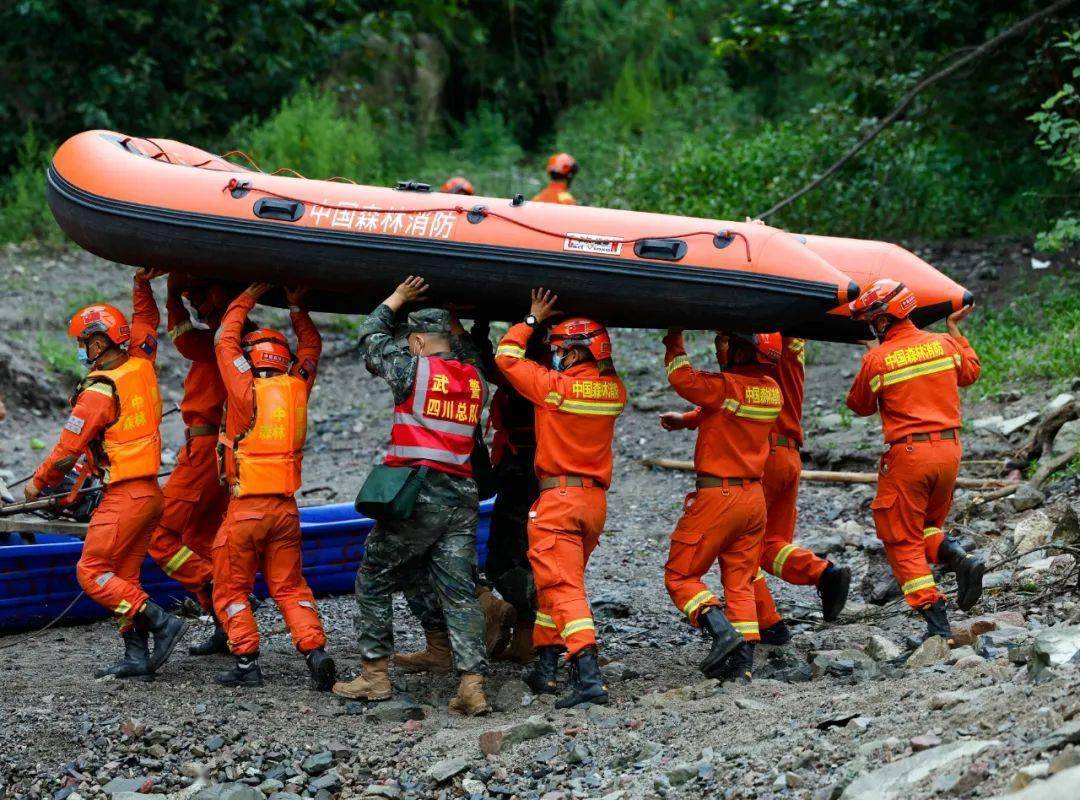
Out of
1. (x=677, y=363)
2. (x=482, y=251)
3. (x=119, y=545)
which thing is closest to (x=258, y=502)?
(x=119, y=545)

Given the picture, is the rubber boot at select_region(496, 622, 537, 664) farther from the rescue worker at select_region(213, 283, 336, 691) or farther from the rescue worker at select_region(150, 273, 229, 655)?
the rescue worker at select_region(150, 273, 229, 655)

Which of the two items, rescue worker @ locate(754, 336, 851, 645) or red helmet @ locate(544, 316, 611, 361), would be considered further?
rescue worker @ locate(754, 336, 851, 645)

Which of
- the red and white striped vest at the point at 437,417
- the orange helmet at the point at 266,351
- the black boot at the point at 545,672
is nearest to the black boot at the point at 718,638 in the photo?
the black boot at the point at 545,672

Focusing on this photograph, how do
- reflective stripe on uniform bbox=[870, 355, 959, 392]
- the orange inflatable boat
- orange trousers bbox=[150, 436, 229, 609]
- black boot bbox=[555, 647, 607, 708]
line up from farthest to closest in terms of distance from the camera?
orange trousers bbox=[150, 436, 229, 609] → the orange inflatable boat → reflective stripe on uniform bbox=[870, 355, 959, 392] → black boot bbox=[555, 647, 607, 708]

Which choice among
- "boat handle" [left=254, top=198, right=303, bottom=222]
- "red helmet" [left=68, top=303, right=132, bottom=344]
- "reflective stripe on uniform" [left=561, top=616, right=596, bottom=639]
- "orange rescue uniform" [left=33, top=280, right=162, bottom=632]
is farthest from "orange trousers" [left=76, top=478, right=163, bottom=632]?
"reflective stripe on uniform" [left=561, top=616, right=596, bottom=639]

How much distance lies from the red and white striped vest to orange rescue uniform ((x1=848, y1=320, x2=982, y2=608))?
72.1 inches

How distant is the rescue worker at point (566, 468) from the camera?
19.0ft

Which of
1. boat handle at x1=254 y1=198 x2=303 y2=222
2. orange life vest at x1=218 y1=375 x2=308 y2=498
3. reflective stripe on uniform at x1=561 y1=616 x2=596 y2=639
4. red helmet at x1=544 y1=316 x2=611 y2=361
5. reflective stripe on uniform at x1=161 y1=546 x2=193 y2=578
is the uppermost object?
boat handle at x1=254 y1=198 x2=303 y2=222

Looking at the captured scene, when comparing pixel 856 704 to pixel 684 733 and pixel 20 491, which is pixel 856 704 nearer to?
Result: pixel 684 733

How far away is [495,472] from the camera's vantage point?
658 cm

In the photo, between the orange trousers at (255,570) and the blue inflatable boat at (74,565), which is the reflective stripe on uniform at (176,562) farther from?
the orange trousers at (255,570)

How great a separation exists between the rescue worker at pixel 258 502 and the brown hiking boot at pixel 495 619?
802mm

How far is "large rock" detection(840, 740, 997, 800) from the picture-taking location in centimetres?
398

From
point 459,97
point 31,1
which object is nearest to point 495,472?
point 31,1
